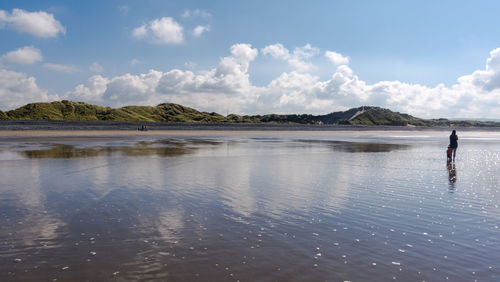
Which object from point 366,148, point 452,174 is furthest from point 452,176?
point 366,148

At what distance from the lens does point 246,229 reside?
8.25 meters

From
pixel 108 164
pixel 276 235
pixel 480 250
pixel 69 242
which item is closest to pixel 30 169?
pixel 108 164

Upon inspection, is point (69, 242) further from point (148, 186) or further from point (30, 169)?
point (30, 169)

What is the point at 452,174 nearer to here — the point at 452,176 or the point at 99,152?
the point at 452,176

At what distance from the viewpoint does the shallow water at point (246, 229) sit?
602cm

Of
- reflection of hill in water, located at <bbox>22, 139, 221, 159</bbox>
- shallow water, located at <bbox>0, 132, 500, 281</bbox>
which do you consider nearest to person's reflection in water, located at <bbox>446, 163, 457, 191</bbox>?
shallow water, located at <bbox>0, 132, 500, 281</bbox>

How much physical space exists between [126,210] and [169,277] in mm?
4907

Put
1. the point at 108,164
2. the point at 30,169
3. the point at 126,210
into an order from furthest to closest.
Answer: the point at 108,164 → the point at 30,169 → the point at 126,210

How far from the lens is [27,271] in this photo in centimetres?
586

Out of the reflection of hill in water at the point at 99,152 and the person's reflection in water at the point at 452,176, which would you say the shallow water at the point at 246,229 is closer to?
the person's reflection in water at the point at 452,176

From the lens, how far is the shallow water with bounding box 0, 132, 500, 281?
237 inches

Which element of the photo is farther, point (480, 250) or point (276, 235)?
point (276, 235)

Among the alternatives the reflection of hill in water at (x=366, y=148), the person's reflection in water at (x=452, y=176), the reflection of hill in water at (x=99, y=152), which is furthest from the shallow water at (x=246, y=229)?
the reflection of hill in water at (x=366, y=148)

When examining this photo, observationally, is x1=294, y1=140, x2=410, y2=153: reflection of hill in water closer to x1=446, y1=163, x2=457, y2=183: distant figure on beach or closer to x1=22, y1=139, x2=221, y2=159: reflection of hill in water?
x1=446, y1=163, x2=457, y2=183: distant figure on beach
